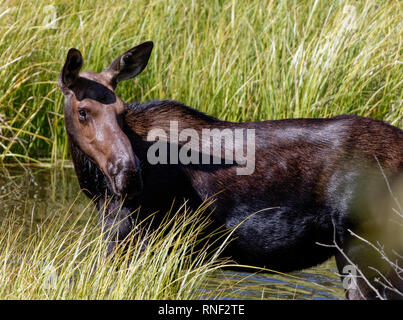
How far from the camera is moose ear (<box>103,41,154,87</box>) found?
19.5 ft

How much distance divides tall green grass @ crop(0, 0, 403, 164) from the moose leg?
360cm

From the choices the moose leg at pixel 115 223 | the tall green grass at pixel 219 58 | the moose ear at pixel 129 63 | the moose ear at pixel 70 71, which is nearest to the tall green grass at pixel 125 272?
the moose leg at pixel 115 223

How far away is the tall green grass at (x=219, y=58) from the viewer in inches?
357

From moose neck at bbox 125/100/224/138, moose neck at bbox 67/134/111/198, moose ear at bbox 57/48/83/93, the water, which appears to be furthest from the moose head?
the water

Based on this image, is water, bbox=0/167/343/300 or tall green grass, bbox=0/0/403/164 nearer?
water, bbox=0/167/343/300

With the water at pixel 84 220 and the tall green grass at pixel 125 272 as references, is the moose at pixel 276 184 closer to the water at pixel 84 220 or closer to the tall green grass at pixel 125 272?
the tall green grass at pixel 125 272

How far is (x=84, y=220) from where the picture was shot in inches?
313

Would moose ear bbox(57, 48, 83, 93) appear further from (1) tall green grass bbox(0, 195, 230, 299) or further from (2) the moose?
(1) tall green grass bbox(0, 195, 230, 299)

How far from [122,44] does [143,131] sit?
4658mm

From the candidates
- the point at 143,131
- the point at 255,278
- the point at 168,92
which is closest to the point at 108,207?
the point at 143,131

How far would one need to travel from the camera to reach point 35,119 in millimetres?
10078
